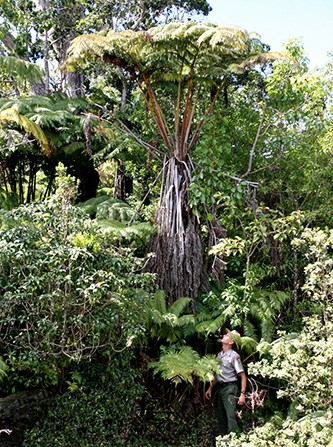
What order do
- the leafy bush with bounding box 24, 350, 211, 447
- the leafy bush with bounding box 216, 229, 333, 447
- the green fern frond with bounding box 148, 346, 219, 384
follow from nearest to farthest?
the leafy bush with bounding box 216, 229, 333, 447, the leafy bush with bounding box 24, 350, 211, 447, the green fern frond with bounding box 148, 346, 219, 384

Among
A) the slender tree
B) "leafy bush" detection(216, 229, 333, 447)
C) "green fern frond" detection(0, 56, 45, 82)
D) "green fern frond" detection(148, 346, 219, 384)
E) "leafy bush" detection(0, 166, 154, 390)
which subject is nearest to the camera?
"leafy bush" detection(216, 229, 333, 447)

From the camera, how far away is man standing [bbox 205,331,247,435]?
6191 millimetres

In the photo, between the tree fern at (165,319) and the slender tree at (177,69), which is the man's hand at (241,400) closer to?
the tree fern at (165,319)

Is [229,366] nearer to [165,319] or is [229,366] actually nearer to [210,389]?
[210,389]

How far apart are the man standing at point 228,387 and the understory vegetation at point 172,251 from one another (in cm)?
15

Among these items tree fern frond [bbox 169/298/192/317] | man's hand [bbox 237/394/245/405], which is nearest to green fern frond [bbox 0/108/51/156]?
tree fern frond [bbox 169/298/192/317]

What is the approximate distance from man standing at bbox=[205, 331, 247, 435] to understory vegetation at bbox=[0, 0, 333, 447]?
15cm

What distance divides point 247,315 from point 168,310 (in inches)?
42.0

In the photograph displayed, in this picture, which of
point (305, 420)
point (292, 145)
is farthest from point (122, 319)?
point (292, 145)

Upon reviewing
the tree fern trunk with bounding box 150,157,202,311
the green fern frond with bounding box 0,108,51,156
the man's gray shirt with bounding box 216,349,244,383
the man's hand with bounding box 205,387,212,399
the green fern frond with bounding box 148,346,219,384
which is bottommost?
the man's hand with bounding box 205,387,212,399

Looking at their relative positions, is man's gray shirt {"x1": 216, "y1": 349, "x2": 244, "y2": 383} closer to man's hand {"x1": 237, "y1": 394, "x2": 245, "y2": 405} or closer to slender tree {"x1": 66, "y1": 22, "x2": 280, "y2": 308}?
man's hand {"x1": 237, "y1": 394, "x2": 245, "y2": 405}

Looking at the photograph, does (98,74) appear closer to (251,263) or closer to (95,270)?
(251,263)

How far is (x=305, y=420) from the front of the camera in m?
5.09

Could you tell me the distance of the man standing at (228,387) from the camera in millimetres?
6191
